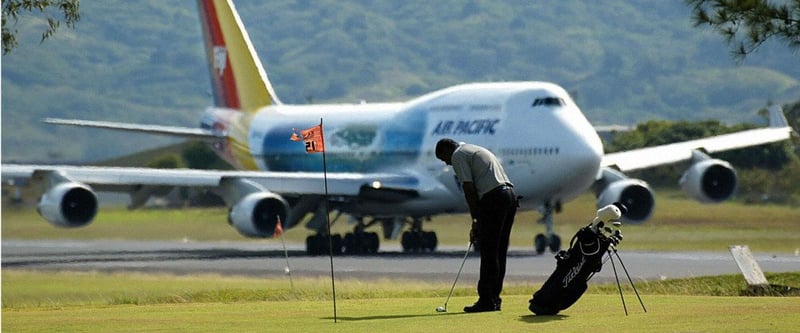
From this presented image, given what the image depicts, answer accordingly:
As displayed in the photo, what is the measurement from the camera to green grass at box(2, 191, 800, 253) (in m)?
44.4

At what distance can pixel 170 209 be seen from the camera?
55156mm

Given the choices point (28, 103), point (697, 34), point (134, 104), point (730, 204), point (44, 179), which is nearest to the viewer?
point (44, 179)

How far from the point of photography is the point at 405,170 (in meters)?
43.0

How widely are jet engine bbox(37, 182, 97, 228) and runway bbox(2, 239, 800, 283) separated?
82cm

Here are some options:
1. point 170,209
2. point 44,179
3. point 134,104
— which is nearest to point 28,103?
point 134,104

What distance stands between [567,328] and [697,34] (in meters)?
177

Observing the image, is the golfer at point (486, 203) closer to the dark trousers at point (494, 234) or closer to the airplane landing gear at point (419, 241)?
the dark trousers at point (494, 234)

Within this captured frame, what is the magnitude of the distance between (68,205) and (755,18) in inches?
834

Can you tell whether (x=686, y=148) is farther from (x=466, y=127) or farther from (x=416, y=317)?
(x=416, y=317)

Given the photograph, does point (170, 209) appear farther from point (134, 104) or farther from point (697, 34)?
point (697, 34)

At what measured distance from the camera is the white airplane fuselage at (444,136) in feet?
127

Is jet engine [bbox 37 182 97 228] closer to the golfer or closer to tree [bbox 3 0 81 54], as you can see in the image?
tree [bbox 3 0 81 54]

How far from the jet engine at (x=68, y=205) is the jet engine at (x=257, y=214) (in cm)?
295

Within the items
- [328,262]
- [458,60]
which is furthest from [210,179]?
[458,60]
